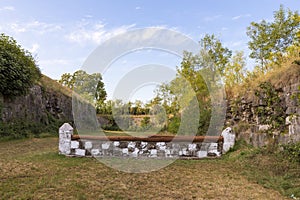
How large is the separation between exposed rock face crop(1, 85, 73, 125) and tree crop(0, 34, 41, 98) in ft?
2.21

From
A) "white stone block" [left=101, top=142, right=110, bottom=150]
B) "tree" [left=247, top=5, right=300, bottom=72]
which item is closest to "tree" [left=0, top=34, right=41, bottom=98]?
"white stone block" [left=101, top=142, right=110, bottom=150]

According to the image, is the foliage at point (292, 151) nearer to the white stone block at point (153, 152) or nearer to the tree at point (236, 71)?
the white stone block at point (153, 152)

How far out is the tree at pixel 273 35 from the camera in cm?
1073

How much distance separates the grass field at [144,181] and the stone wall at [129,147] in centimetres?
54

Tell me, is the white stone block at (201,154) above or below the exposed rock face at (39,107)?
below

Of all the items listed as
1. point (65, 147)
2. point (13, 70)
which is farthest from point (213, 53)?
point (13, 70)

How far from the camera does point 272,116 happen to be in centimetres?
634

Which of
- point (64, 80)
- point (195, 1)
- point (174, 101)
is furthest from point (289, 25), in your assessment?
point (64, 80)

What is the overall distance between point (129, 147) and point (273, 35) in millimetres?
8824

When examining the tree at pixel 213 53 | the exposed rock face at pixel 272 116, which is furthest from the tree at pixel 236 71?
the exposed rock face at pixel 272 116

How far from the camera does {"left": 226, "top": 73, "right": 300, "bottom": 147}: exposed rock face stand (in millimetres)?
5496

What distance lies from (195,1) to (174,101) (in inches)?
292

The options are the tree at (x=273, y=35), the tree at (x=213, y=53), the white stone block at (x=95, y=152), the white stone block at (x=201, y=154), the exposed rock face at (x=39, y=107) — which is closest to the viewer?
the white stone block at (x=95, y=152)

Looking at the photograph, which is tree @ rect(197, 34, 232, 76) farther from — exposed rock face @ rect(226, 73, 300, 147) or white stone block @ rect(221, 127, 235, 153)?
Answer: white stone block @ rect(221, 127, 235, 153)
